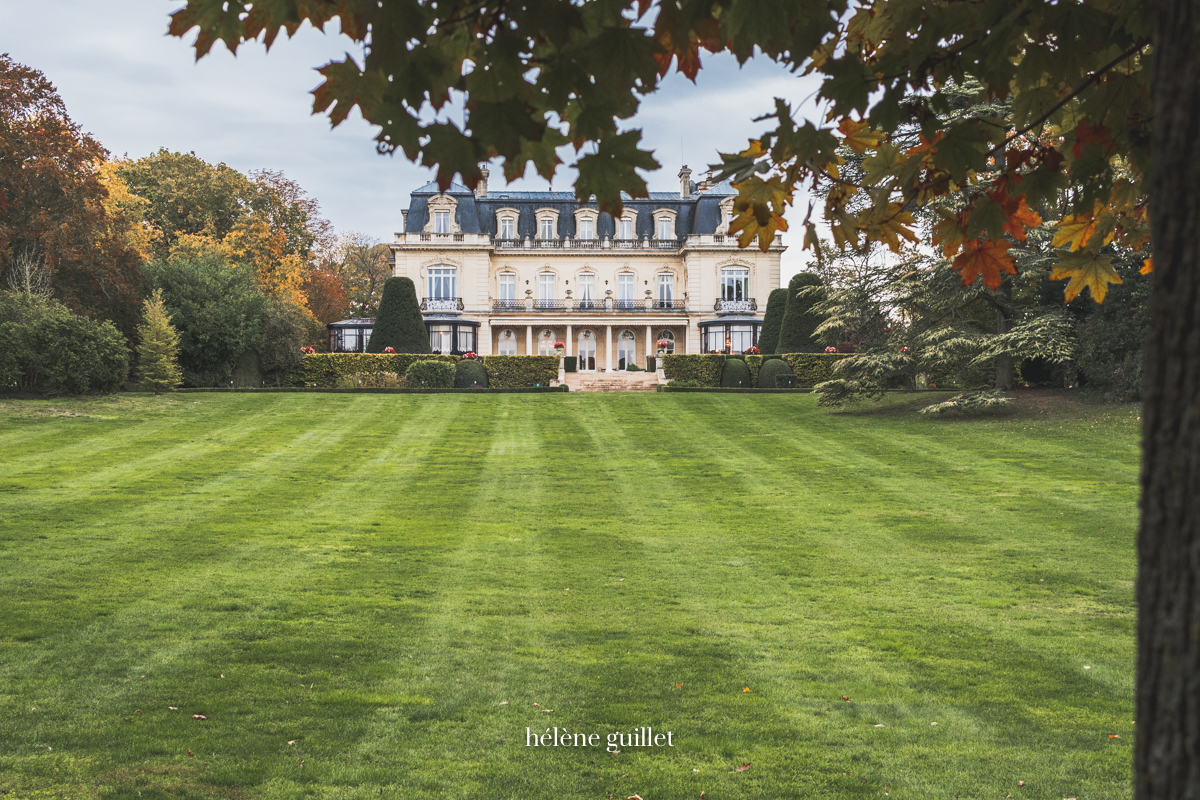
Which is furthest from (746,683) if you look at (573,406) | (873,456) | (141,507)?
(573,406)

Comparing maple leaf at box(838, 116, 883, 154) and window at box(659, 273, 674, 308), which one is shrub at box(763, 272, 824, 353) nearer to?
window at box(659, 273, 674, 308)

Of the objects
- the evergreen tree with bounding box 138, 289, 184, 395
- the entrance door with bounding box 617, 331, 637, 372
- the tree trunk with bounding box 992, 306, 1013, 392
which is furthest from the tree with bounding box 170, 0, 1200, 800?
the entrance door with bounding box 617, 331, 637, 372

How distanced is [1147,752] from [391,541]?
902 centimetres

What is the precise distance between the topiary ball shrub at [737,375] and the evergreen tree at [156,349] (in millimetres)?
18831

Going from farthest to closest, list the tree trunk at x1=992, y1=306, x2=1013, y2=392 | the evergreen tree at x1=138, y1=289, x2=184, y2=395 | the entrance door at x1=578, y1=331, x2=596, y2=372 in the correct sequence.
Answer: the entrance door at x1=578, y1=331, x2=596, y2=372
the evergreen tree at x1=138, y1=289, x2=184, y2=395
the tree trunk at x1=992, y1=306, x2=1013, y2=392

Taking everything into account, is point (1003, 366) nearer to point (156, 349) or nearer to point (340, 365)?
point (340, 365)

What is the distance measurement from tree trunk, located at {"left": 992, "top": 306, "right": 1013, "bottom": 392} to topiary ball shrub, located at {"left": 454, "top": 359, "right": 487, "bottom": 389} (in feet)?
55.5

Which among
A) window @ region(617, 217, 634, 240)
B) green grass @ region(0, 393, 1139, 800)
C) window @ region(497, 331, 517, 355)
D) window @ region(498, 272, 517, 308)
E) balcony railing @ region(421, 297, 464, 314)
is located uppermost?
window @ region(617, 217, 634, 240)

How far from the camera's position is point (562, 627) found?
6.25 m

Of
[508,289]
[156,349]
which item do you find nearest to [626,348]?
[508,289]

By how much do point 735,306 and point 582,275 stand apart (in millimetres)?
9217

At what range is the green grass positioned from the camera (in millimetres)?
3803

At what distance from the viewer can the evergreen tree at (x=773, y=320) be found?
3459 cm

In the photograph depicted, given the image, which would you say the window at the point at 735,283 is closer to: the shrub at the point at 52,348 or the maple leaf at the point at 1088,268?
the shrub at the point at 52,348
